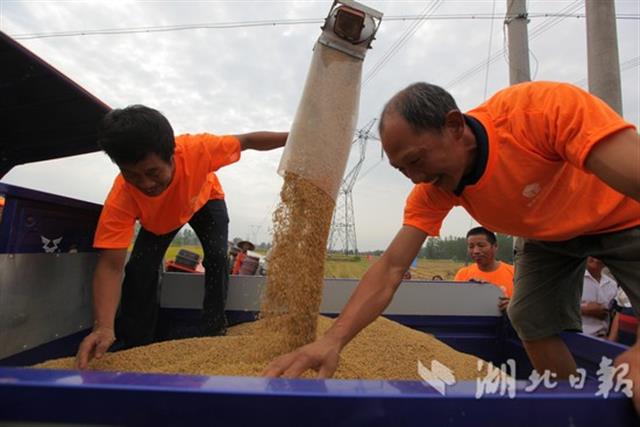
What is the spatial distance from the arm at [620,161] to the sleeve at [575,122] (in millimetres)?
18

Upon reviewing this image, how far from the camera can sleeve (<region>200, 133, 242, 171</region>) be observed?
2.77 metres

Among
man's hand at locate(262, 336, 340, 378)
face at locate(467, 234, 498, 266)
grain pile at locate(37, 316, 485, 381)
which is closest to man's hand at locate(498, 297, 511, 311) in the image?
grain pile at locate(37, 316, 485, 381)

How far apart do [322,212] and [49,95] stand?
144 centimetres

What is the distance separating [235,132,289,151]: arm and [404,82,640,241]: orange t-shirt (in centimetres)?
139

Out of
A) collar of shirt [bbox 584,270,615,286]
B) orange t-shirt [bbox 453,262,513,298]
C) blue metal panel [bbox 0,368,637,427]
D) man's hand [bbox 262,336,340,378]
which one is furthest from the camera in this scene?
orange t-shirt [bbox 453,262,513,298]

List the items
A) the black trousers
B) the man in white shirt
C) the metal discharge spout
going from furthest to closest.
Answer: the man in white shirt, the black trousers, the metal discharge spout

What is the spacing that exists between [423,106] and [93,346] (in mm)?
1624

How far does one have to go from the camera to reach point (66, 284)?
2297 mm

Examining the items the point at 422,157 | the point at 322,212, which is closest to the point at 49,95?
the point at 322,212

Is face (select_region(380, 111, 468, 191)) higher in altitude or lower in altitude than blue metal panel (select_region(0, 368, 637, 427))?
higher

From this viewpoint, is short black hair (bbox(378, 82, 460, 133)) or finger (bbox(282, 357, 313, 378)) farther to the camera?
short black hair (bbox(378, 82, 460, 133))

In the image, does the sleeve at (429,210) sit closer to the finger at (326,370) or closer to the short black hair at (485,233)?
the finger at (326,370)

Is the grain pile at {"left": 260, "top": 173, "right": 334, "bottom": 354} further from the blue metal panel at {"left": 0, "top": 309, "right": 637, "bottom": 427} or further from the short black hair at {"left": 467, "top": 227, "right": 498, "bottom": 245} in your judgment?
the short black hair at {"left": 467, "top": 227, "right": 498, "bottom": 245}

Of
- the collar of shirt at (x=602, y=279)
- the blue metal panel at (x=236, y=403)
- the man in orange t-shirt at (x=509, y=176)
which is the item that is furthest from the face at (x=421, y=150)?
the collar of shirt at (x=602, y=279)
